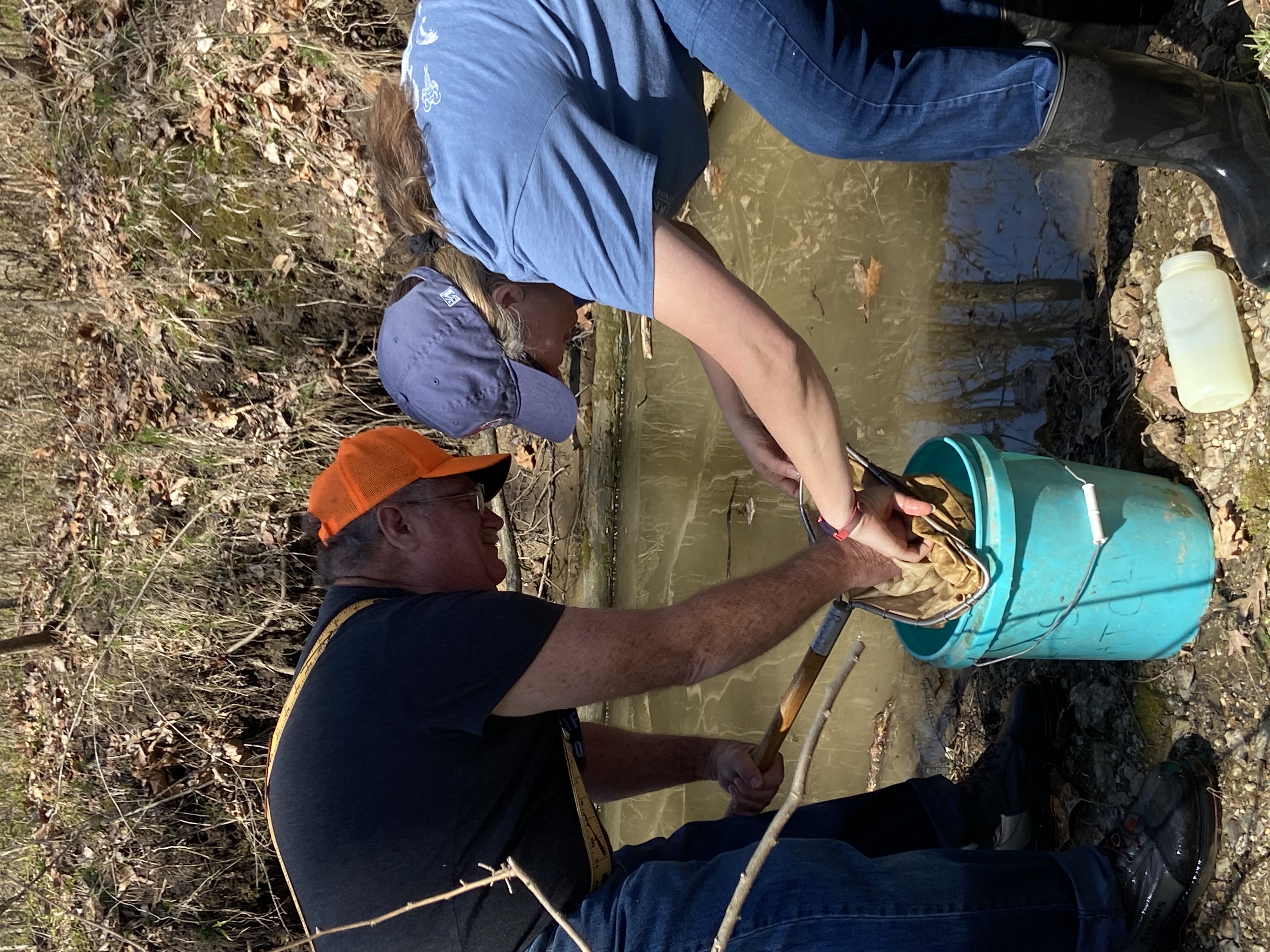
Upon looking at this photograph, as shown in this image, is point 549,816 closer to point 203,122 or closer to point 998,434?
point 998,434

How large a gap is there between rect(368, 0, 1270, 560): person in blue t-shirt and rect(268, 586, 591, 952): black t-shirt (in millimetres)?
585

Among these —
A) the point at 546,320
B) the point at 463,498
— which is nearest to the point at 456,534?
the point at 463,498

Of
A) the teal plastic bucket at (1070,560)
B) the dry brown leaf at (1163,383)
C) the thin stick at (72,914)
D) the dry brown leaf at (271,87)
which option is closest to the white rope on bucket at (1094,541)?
the teal plastic bucket at (1070,560)

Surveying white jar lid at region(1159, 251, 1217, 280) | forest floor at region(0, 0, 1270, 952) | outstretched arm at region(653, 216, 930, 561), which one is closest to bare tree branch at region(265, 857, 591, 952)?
outstretched arm at region(653, 216, 930, 561)

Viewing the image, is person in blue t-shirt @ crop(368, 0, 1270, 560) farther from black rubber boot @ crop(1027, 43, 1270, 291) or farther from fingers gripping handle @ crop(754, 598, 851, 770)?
fingers gripping handle @ crop(754, 598, 851, 770)

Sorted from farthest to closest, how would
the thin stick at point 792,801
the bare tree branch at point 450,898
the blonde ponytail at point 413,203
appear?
the blonde ponytail at point 413,203, the bare tree branch at point 450,898, the thin stick at point 792,801

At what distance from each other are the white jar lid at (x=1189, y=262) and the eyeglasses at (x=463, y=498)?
1.94 meters

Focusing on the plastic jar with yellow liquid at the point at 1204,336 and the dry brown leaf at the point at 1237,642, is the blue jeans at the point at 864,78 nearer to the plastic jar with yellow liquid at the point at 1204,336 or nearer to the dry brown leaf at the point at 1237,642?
the plastic jar with yellow liquid at the point at 1204,336

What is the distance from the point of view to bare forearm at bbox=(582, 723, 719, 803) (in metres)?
2.79

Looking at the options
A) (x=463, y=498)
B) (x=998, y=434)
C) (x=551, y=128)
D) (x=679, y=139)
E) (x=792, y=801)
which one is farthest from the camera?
(x=998, y=434)

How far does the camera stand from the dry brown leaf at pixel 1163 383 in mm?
2260

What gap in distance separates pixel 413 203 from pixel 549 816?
1479 mm

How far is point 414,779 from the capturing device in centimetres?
189

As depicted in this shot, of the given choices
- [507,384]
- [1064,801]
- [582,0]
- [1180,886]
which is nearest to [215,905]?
[507,384]
